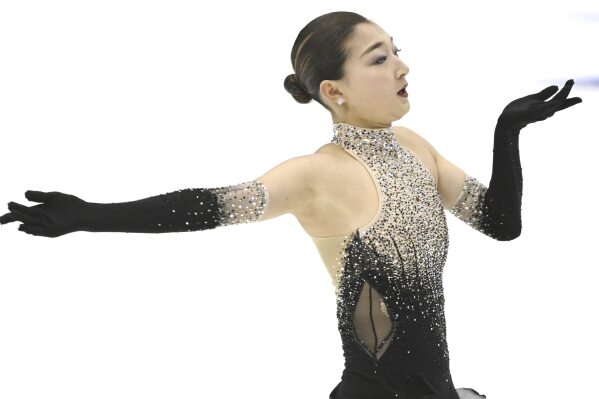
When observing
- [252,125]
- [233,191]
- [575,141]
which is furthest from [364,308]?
[575,141]

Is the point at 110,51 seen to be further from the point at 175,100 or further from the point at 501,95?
the point at 501,95

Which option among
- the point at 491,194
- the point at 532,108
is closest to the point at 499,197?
the point at 491,194

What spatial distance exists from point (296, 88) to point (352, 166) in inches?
11.3

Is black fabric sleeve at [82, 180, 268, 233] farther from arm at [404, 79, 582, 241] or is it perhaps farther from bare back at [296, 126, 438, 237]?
arm at [404, 79, 582, 241]

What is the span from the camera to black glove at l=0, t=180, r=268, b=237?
194cm

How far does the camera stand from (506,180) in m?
2.55

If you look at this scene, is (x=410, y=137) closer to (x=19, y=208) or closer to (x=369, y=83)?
(x=369, y=83)

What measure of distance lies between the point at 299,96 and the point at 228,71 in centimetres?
232

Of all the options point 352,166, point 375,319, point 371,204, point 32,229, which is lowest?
point 375,319

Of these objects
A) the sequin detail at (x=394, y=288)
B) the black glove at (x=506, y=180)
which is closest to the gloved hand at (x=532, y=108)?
the black glove at (x=506, y=180)

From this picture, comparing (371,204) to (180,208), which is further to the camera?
(371,204)

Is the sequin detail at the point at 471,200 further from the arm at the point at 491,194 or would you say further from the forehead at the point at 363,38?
the forehead at the point at 363,38

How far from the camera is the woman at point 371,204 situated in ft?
7.59

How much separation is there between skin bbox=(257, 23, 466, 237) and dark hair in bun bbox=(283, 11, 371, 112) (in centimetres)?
2
